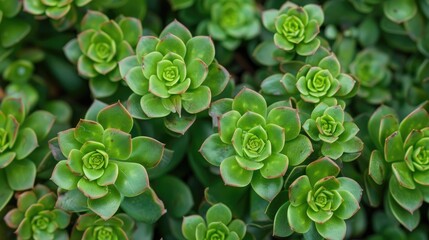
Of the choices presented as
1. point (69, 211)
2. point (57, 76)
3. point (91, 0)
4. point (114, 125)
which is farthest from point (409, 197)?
point (57, 76)

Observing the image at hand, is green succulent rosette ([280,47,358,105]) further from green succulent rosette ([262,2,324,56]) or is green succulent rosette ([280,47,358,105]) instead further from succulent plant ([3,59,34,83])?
succulent plant ([3,59,34,83])

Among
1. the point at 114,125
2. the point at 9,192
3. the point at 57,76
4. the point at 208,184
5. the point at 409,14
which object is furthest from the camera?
the point at 57,76

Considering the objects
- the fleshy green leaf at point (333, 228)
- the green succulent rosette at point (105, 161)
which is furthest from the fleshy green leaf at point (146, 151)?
the fleshy green leaf at point (333, 228)

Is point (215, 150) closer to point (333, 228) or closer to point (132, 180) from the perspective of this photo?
point (132, 180)

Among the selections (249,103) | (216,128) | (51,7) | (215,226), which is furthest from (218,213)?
(51,7)

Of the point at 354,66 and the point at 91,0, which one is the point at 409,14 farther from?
the point at 91,0

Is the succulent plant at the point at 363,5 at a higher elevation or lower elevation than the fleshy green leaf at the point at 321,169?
higher

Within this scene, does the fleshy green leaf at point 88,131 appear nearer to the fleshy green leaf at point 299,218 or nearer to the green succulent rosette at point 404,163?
the fleshy green leaf at point 299,218
